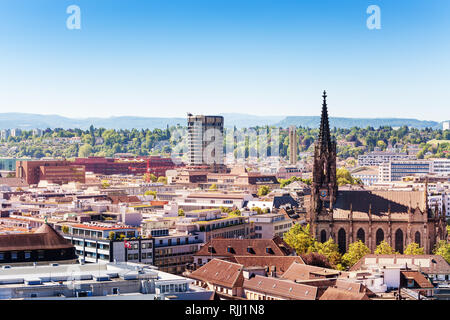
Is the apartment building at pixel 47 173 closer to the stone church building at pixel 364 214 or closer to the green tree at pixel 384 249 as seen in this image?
the stone church building at pixel 364 214

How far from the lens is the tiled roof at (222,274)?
49344 millimetres

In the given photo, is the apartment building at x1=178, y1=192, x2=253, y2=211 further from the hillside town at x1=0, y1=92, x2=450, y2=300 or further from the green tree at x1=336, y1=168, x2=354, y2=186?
the green tree at x1=336, y1=168, x2=354, y2=186

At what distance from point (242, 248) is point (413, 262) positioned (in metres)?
13.2

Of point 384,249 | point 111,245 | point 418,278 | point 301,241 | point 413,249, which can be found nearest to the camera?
point 418,278

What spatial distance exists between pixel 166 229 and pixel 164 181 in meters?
120

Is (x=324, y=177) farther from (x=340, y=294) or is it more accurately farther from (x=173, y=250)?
(x=340, y=294)

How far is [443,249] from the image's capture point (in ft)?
228

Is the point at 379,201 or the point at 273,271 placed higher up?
the point at 379,201

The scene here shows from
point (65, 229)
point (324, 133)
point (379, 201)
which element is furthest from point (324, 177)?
point (65, 229)

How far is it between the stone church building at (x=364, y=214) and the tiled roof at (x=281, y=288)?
1111 inches

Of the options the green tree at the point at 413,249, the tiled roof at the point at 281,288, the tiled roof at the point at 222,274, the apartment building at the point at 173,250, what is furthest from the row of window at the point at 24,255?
the green tree at the point at 413,249

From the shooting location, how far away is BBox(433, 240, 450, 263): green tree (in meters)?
68.4
